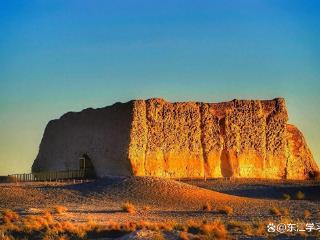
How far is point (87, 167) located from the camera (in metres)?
46.9

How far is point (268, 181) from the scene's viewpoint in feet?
141

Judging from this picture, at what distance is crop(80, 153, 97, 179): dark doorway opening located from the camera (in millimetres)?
45719

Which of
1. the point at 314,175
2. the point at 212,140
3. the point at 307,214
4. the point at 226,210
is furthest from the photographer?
the point at 314,175

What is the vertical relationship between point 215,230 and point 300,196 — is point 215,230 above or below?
below

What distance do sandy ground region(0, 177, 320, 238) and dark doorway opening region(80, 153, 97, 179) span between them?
1084 cm

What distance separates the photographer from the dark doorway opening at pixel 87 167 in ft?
150

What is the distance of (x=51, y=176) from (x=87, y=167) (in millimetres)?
3017

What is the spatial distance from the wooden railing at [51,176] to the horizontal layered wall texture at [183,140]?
2.80ft

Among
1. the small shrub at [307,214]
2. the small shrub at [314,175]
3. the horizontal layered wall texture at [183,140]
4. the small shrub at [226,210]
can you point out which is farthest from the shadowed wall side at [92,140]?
the small shrub at [307,214]

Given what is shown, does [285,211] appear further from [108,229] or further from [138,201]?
[108,229]

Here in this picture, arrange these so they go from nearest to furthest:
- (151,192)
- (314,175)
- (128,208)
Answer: (128,208) < (151,192) < (314,175)

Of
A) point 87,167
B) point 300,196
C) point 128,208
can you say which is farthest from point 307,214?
point 87,167

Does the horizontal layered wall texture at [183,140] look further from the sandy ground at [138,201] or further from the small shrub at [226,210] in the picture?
the small shrub at [226,210]

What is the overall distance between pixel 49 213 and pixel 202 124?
21148mm
